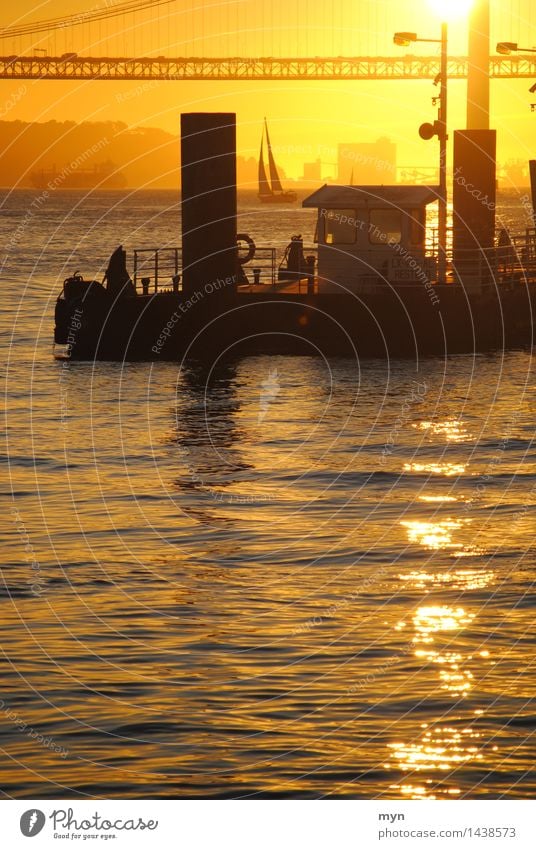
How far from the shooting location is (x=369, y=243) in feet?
156

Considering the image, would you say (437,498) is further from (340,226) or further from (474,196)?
(474,196)

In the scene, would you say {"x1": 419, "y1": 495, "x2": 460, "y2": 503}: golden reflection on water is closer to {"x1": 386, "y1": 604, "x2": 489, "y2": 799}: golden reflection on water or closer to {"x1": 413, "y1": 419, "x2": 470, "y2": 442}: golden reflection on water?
{"x1": 413, "y1": 419, "x2": 470, "y2": 442}: golden reflection on water

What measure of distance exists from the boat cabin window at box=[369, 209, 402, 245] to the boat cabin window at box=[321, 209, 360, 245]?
534 mm

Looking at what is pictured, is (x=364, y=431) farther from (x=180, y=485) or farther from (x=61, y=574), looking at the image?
(x=61, y=574)

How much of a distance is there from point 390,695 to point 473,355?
34.2m

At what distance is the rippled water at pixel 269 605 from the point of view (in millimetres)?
13930

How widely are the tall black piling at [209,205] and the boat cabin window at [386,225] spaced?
4.41 metres

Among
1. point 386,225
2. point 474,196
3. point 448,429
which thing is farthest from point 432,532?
point 474,196

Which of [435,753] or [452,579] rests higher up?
[452,579]

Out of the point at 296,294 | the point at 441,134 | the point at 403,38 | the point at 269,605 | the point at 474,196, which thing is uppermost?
the point at 403,38

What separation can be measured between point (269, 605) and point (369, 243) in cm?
3006

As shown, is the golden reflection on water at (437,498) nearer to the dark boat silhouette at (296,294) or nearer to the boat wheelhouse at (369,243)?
the dark boat silhouette at (296,294)

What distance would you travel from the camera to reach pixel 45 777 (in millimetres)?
13500

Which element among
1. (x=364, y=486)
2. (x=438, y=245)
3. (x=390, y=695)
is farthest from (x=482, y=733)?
(x=438, y=245)
